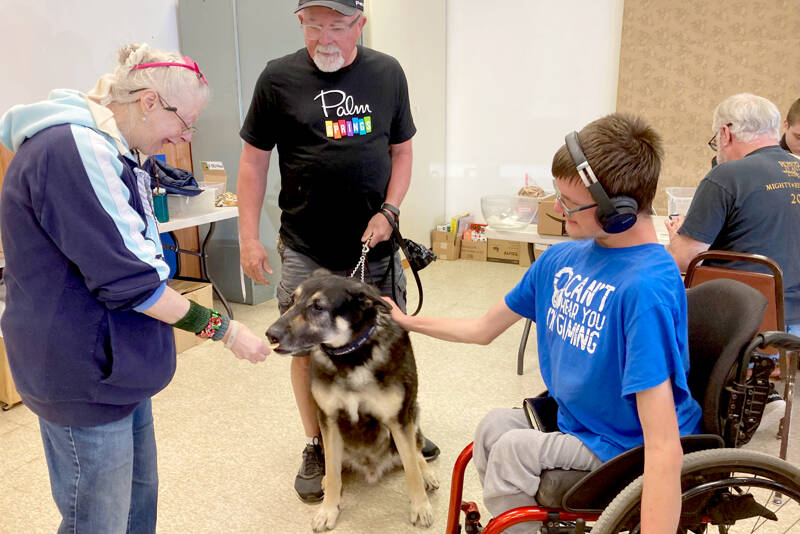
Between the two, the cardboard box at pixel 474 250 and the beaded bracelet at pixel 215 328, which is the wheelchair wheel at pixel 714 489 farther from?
the cardboard box at pixel 474 250

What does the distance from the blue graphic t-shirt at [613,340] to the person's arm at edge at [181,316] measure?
29.4 inches

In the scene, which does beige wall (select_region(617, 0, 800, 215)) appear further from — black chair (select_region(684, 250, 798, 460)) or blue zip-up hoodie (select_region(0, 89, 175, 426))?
blue zip-up hoodie (select_region(0, 89, 175, 426))

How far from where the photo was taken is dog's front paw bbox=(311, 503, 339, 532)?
2121 millimetres

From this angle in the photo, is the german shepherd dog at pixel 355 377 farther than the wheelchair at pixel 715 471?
Yes

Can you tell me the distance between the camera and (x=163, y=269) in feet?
4.31

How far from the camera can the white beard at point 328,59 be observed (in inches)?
80.0

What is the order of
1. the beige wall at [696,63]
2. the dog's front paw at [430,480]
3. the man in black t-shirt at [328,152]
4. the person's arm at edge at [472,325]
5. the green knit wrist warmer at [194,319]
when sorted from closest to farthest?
the green knit wrist warmer at [194,319] < the person's arm at edge at [472,325] < the man in black t-shirt at [328,152] < the dog's front paw at [430,480] < the beige wall at [696,63]

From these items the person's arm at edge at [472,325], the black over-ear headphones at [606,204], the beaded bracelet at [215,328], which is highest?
the black over-ear headphones at [606,204]

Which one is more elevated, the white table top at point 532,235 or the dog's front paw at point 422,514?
the white table top at point 532,235

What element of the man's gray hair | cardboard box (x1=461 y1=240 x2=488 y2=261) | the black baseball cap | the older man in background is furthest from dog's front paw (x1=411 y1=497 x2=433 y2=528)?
cardboard box (x1=461 y1=240 x2=488 y2=261)

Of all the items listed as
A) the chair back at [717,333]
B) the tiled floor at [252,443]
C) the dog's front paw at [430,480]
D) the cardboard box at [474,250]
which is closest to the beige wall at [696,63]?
the cardboard box at [474,250]

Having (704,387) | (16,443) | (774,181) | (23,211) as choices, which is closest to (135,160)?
(23,211)

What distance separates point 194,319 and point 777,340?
1.30m

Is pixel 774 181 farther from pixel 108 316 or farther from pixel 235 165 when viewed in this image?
pixel 235 165
